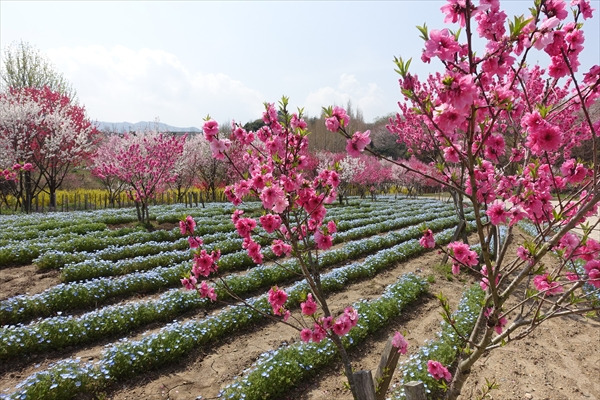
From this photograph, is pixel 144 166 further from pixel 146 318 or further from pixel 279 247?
pixel 279 247

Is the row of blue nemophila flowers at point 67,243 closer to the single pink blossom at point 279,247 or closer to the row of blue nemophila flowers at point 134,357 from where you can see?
the row of blue nemophila flowers at point 134,357

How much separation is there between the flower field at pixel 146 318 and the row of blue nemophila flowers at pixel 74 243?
0.13ft

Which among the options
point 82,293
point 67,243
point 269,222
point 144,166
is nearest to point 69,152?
point 144,166

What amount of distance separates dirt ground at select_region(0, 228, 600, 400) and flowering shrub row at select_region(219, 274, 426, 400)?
0.66 ft

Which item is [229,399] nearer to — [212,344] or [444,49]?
[212,344]

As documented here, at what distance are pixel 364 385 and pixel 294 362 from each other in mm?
2986

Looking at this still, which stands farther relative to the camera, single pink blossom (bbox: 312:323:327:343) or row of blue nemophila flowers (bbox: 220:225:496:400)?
row of blue nemophila flowers (bbox: 220:225:496:400)

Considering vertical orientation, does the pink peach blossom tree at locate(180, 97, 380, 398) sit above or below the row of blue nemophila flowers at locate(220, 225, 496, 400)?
above

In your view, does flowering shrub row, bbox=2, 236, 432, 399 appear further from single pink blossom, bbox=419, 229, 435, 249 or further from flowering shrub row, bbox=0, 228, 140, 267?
flowering shrub row, bbox=0, 228, 140, 267

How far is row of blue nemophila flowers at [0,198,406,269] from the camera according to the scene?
991cm

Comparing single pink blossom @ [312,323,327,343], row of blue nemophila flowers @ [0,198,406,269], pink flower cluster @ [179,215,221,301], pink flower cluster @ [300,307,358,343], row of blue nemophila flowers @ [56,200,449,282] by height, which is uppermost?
pink flower cluster @ [179,215,221,301]

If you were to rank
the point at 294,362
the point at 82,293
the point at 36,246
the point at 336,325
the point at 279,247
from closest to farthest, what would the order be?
the point at 336,325
the point at 279,247
the point at 294,362
the point at 82,293
the point at 36,246

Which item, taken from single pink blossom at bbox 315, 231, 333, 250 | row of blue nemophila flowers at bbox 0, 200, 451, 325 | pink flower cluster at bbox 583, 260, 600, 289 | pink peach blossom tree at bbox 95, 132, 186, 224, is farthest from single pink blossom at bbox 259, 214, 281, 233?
pink peach blossom tree at bbox 95, 132, 186, 224

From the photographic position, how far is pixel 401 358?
6.62 m
